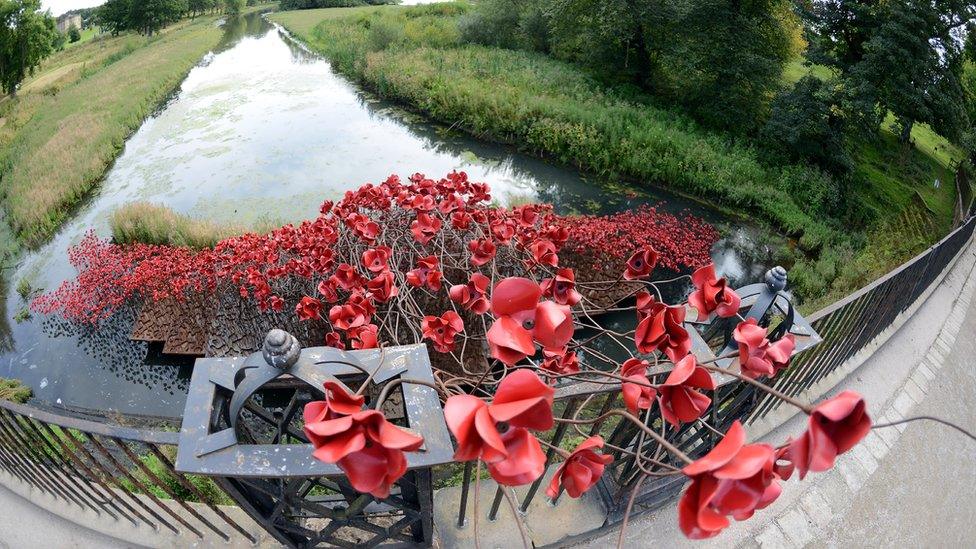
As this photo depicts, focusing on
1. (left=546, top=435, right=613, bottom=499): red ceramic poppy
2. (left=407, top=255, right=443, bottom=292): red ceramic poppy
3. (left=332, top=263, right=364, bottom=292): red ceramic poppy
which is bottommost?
(left=332, top=263, right=364, bottom=292): red ceramic poppy

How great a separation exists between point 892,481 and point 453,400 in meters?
2.90

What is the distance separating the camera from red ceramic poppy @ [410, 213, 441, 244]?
280cm

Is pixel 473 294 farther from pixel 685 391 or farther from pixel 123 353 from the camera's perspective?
pixel 123 353

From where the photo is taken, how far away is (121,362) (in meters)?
5.27

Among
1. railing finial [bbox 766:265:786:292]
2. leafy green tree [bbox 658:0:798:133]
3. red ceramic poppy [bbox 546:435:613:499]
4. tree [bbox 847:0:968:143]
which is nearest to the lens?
red ceramic poppy [bbox 546:435:613:499]

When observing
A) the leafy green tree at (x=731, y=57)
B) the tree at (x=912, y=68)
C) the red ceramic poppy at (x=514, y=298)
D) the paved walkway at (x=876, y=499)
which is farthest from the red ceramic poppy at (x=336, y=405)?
the leafy green tree at (x=731, y=57)

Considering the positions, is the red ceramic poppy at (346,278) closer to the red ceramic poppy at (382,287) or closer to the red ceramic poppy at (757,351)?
the red ceramic poppy at (382,287)

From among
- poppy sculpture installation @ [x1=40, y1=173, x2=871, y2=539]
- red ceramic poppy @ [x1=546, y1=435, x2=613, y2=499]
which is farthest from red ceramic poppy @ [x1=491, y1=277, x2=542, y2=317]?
red ceramic poppy @ [x1=546, y1=435, x2=613, y2=499]

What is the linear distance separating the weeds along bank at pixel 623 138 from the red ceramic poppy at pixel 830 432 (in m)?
6.59

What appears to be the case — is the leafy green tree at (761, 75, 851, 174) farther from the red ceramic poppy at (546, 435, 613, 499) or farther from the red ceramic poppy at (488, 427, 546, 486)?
the red ceramic poppy at (488, 427, 546, 486)

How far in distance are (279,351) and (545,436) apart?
106 inches

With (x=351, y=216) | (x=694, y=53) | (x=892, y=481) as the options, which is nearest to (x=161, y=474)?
(x=351, y=216)

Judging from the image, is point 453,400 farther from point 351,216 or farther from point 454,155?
point 454,155

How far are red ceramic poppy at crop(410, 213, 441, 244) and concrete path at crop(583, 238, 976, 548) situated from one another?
1752mm
